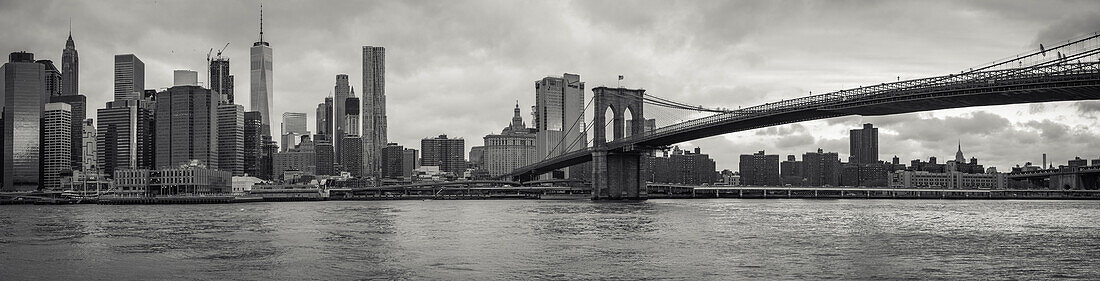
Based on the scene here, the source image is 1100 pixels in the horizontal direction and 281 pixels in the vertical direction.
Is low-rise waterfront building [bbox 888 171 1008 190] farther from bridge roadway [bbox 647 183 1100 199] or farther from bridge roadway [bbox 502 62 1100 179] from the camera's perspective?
bridge roadway [bbox 502 62 1100 179]

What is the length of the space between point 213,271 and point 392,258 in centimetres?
479

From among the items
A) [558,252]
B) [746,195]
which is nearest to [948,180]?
[746,195]

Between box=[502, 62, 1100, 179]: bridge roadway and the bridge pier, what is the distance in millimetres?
6588

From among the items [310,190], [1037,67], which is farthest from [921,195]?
[1037,67]

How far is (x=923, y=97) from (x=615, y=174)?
33919mm

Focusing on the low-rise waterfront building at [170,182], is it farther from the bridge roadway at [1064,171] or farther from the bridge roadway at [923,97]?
the bridge roadway at [1064,171]

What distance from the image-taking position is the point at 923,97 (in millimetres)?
46750

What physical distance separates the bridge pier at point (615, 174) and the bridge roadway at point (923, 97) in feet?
21.6

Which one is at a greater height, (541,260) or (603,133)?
(603,133)

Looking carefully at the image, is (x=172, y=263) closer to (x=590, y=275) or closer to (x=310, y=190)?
(x=590, y=275)

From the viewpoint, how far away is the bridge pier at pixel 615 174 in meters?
77.5

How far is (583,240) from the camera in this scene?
31781 millimetres

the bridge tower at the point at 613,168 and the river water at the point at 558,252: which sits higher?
the bridge tower at the point at 613,168

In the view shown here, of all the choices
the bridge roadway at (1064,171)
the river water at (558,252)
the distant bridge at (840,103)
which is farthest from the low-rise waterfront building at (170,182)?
the bridge roadway at (1064,171)
